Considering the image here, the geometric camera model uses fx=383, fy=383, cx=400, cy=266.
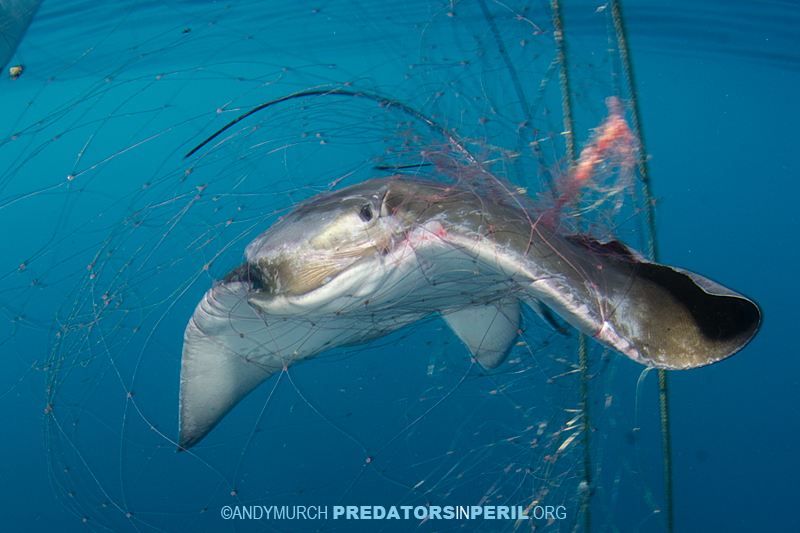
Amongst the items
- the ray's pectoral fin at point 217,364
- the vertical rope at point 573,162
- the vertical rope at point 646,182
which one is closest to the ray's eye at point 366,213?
the ray's pectoral fin at point 217,364

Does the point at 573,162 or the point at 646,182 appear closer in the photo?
the point at 573,162

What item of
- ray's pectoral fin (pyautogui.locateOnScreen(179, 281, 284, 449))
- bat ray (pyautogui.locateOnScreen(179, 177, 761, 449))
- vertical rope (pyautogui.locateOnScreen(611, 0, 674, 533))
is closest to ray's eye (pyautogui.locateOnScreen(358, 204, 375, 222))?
bat ray (pyautogui.locateOnScreen(179, 177, 761, 449))

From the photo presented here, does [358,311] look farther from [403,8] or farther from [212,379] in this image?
[403,8]

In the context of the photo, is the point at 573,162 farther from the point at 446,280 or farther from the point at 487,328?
the point at 487,328

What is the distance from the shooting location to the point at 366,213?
1.69 metres

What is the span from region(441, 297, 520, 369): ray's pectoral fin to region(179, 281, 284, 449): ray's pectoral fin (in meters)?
1.23

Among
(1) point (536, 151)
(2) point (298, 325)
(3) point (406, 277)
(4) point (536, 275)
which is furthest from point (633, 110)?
(2) point (298, 325)

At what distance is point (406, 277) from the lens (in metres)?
1.74

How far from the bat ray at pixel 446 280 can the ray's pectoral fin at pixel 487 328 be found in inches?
13.6

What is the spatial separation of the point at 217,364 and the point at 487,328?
6.04ft

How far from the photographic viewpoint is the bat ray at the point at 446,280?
136 cm

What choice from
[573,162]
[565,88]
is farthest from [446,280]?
[565,88]

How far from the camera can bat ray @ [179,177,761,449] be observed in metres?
1.36

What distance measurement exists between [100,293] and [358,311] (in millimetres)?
2331
